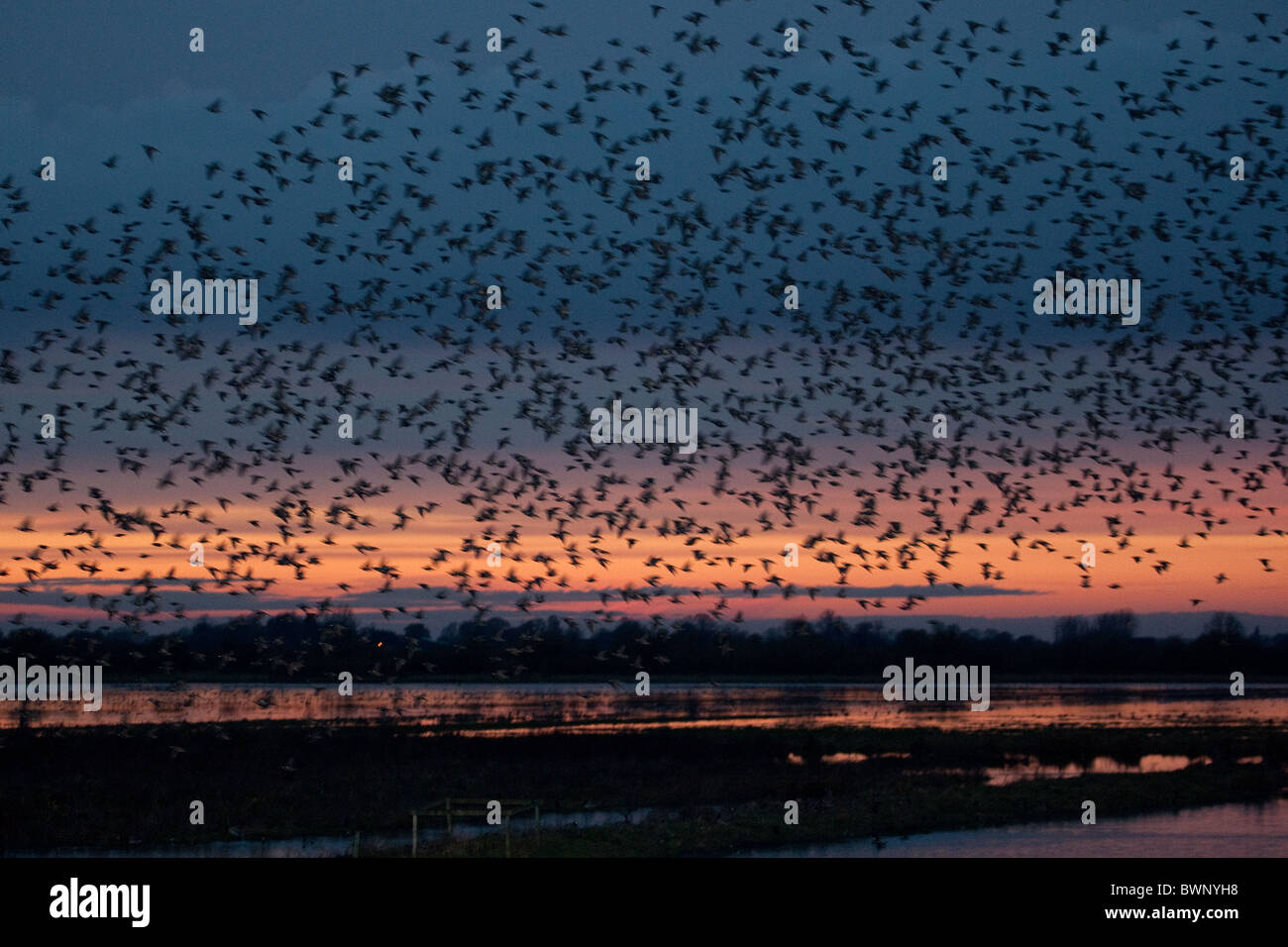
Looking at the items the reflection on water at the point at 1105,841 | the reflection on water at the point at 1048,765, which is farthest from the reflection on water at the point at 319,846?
the reflection on water at the point at 1048,765

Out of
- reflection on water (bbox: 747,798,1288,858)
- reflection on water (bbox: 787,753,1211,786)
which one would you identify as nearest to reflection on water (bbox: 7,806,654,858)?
reflection on water (bbox: 747,798,1288,858)

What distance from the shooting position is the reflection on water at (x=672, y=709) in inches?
2773

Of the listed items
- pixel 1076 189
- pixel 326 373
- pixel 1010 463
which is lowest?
pixel 1010 463

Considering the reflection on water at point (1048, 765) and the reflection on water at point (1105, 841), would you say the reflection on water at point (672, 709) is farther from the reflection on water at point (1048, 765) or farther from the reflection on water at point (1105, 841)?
the reflection on water at point (1105, 841)

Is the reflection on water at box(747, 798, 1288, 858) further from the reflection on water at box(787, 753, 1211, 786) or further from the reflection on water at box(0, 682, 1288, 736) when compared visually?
the reflection on water at box(0, 682, 1288, 736)

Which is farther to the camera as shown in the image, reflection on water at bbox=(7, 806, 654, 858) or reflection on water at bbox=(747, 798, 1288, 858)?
reflection on water at bbox=(7, 806, 654, 858)

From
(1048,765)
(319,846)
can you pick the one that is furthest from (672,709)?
(319,846)

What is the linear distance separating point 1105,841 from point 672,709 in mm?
53863

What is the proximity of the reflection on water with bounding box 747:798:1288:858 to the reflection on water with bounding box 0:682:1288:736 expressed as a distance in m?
29.6

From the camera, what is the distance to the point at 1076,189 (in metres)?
25.8

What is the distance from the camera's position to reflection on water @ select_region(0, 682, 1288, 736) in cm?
7044
